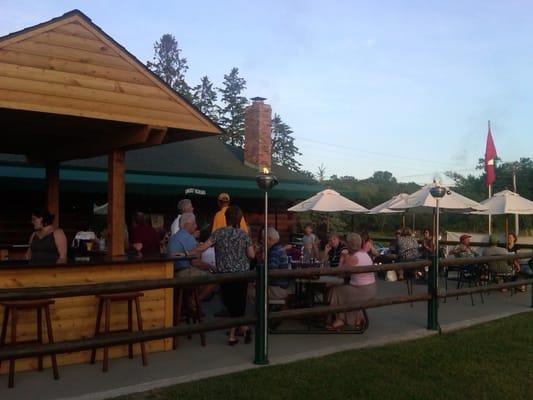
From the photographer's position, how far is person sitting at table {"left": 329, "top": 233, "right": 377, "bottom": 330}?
7.83 metres

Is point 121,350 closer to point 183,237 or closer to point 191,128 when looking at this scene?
point 183,237

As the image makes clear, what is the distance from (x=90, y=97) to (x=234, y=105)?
3803 centimetres

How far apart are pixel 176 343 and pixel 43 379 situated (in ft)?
5.56

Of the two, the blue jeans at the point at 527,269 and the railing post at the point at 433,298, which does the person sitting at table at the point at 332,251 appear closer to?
the railing post at the point at 433,298

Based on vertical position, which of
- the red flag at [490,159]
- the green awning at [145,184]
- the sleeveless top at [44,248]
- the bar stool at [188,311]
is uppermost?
the red flag at [490,159]

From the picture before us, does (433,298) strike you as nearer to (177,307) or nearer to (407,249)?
(177,307)

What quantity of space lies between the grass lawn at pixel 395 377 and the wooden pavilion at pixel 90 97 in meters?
2.58

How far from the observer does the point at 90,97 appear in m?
6.44

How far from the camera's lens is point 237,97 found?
44.9 m

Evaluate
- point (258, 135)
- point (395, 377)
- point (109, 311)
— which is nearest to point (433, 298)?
point (395, 377)

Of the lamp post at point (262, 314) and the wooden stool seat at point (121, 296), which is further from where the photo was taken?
the lamp post at point (262, 314)

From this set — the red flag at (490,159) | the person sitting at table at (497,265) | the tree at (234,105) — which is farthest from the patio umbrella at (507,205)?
the tree at (234,105)

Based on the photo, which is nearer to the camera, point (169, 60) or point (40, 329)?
point (40, 329)

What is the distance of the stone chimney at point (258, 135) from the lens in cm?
1828
